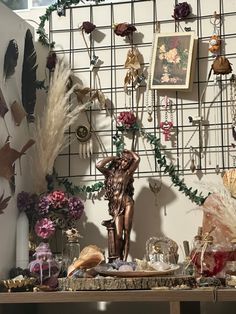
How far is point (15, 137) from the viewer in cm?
205

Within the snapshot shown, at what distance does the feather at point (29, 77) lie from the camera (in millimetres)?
2141

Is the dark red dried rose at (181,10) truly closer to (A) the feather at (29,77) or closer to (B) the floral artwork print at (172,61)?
(B) the floral artwork print at (172,61)

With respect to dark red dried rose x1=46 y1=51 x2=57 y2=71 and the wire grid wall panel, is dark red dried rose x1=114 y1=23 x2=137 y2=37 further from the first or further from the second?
dark red dried rose x1=46 y1=51 x2=57 y2=71

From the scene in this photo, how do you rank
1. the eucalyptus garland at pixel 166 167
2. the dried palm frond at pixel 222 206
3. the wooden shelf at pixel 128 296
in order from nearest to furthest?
1. the wooden shelf at pixel 128 296
2. the dried palm frond at pixel 222 206
3. the eucalyptus garland at pixel 166 167

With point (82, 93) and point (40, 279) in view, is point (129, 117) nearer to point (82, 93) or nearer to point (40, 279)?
point (82, 93)

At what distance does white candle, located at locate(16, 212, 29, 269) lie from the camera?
1997 millimetres

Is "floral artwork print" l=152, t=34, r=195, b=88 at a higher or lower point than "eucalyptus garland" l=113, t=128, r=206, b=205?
higher

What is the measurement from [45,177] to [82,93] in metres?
0.30

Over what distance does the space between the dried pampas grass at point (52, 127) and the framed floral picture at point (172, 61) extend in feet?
0.85

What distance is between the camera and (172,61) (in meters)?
Answer: 2.14

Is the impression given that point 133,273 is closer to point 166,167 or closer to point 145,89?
point 166,167

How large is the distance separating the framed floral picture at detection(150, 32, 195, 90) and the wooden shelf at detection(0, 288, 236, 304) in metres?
0.70

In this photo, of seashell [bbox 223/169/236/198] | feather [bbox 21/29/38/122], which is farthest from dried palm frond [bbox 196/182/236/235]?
feather [bbox 21/29/38/122]

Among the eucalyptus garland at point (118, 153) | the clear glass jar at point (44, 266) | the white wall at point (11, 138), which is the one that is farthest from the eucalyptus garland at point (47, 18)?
the clear glass jar at point (44, 266)
